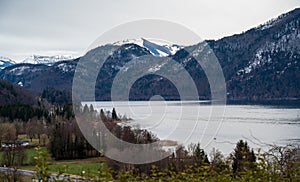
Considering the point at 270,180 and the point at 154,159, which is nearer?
the point at 270,180

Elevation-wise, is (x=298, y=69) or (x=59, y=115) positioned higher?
(x=298, y=69)

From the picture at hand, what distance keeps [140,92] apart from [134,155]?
468 ft

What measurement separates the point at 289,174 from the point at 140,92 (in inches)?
6181

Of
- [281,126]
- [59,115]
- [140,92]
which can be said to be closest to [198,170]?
[281,126]

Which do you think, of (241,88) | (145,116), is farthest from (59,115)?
(241,88)

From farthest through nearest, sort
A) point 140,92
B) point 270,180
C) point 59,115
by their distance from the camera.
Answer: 1. point 140,92
2. point 59,115
3. point 270,180

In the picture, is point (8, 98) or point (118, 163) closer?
point (118, 163)

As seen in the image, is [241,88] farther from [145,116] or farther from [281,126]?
[281,126]

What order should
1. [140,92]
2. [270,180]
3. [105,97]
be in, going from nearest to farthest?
[270,180] < [105,97] < [140,92]

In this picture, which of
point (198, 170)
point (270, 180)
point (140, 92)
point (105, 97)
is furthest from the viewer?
point (140, 92)

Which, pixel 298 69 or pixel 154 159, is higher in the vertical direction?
Answer: pixel 298 69

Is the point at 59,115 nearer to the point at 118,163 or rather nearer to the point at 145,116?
the point at 145,116

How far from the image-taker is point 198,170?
4547 mm

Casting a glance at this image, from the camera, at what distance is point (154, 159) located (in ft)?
58.9
